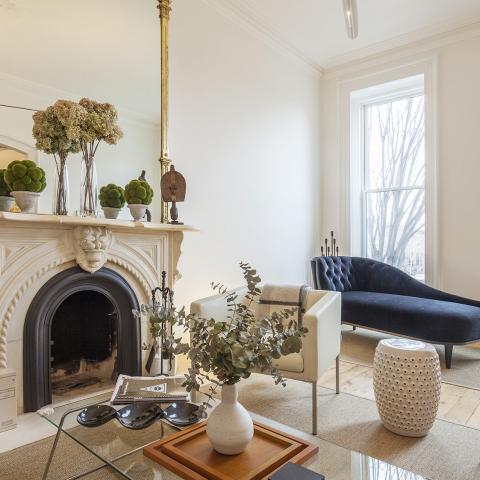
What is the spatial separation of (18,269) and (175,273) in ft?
3.50

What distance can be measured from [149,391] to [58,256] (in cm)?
106


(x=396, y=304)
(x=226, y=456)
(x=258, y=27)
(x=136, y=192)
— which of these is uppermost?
(x=258, y=27)

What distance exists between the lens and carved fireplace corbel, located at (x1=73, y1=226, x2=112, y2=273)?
2.34 metres

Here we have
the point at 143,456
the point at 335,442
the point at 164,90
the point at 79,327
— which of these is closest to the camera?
the point at 143,456

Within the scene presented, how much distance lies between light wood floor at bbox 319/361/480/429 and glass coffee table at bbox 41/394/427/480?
1.38m

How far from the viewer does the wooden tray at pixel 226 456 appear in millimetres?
1149

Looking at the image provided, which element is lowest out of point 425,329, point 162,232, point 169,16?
point 425,329

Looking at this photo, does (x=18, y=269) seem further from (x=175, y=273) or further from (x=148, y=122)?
(x=148, y=122)

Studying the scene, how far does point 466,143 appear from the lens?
13.1 feet

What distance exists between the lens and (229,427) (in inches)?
47.7

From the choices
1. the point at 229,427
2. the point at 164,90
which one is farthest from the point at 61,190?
the point at 229,427

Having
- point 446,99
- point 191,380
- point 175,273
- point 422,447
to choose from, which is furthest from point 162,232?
point 446,99

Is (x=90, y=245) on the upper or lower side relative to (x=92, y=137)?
lower

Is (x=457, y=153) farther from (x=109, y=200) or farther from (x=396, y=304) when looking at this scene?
(x=109, y=200)
